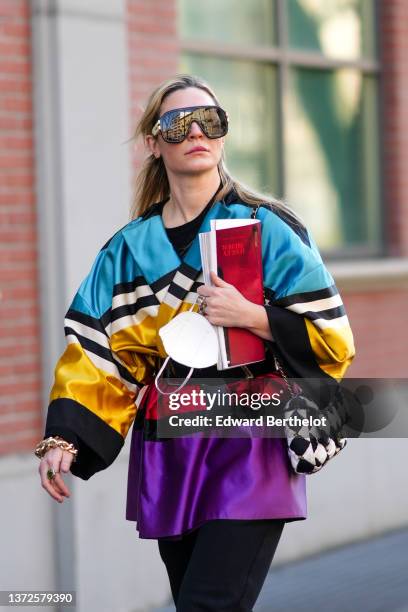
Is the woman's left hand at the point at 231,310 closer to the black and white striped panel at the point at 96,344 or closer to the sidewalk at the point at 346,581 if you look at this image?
the black and white striped panel at the point at 96,344

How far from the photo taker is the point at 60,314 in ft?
17.8

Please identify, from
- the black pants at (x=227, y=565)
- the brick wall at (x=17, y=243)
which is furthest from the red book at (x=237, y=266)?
the brick wall at (x=17, y=243)

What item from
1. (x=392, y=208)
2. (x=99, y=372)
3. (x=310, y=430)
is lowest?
(x=310, y=430)

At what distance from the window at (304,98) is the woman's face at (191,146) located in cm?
303

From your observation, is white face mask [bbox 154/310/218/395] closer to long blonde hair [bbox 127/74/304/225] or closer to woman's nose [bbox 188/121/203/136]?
long blonde hair [bbox 127/74/304/225]

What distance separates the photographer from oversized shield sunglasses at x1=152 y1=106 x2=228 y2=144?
3416 millimetres

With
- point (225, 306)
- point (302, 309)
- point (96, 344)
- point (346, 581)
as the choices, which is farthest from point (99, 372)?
point (346, 581)

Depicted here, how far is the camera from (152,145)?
3.63 m

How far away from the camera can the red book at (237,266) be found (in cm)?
325

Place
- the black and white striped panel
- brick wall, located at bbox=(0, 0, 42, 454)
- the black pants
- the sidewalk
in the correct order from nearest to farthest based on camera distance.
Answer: the black pants, the black and white striped panel, brick wall, located at bbox=(0, 0, 42, 454), the sidewalk

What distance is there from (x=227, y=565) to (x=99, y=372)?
0.67m

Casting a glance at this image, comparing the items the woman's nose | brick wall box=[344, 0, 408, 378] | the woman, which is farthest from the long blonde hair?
brick wall box=[344, 0, 408, 378]

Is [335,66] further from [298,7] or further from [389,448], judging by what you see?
[389,448]

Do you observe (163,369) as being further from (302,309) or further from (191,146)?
(191,146)
